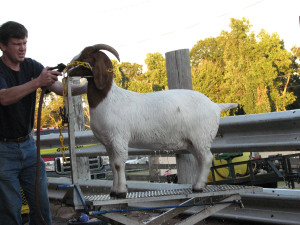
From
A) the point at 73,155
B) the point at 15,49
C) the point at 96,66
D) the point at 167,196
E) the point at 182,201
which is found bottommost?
the point at 182,201

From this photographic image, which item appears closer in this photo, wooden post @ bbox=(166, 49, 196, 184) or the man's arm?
the man's arm

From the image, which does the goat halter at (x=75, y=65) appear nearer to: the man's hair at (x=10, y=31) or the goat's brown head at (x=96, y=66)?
the goat's brown head at (x=96, y=66)

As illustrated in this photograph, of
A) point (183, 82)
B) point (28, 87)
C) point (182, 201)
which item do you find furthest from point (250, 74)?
point (28, 87)

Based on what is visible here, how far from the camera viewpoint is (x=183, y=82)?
3.88m

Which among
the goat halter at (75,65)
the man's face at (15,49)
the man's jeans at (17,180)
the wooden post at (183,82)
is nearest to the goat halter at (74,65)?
the goat halter at (75,65)

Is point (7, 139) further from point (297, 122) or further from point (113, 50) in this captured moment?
point (297, 122)

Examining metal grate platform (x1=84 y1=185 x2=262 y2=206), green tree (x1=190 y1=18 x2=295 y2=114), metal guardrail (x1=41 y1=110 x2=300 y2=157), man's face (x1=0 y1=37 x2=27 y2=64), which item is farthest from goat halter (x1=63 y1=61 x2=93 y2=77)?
green tree (x1=190 y1=18 x2=295 y2=114)

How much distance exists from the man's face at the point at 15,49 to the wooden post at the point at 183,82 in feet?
5.34

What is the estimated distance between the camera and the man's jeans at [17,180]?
278 centimetres

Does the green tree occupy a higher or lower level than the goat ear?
higher

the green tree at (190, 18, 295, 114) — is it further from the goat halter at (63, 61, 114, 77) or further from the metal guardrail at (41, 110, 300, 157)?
the goat halter at (63, 61, 114, 77)

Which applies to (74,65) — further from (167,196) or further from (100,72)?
(167,196)

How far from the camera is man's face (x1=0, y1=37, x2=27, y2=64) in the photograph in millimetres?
2725

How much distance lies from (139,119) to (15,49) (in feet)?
3.39
